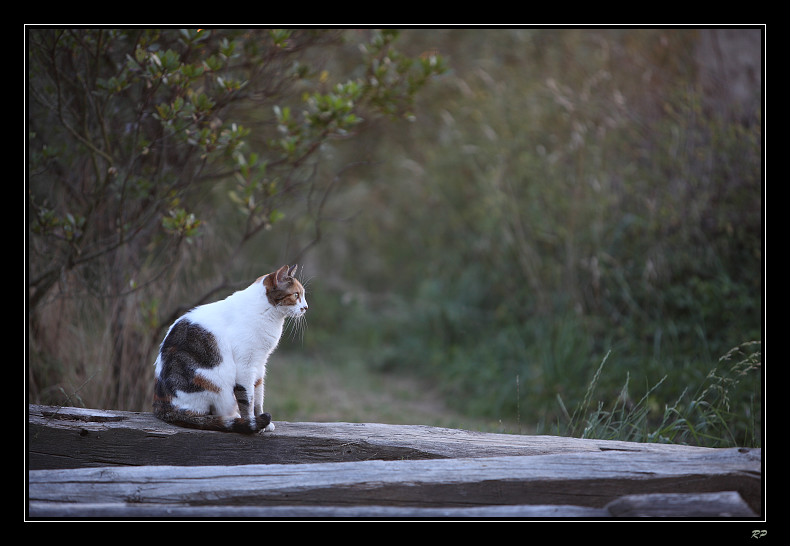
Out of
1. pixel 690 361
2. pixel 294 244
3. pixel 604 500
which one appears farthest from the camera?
pixel 294 244

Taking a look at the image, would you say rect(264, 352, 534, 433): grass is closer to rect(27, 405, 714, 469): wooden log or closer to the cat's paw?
rect(27, 405, 714, 469): wooden log

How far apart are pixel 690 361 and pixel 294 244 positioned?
477cm

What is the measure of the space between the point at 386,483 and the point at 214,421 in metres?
0.85

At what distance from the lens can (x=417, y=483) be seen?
2553 mm

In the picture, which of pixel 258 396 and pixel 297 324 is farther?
pixel 297 324

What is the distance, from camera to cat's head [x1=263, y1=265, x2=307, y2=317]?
2936mm

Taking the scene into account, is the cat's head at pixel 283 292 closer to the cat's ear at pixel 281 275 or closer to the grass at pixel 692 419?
the cat's ear at pixel 281 275

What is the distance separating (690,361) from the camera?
4914mm

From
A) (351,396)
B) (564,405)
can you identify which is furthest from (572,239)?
(351,396)

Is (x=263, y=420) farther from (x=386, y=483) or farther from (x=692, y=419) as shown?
(x=692, y=419)

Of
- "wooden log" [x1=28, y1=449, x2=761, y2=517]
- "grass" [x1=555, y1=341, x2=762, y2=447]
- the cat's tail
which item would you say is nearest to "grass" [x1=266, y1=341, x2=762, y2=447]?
"grass" [x1=555, y1=341, x2=762, y2=447]

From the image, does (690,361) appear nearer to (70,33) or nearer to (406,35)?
(70,33)

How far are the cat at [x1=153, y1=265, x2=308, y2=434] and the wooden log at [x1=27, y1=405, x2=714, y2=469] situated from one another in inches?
3.1

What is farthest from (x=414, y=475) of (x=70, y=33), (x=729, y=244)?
(x=729, y=244)
